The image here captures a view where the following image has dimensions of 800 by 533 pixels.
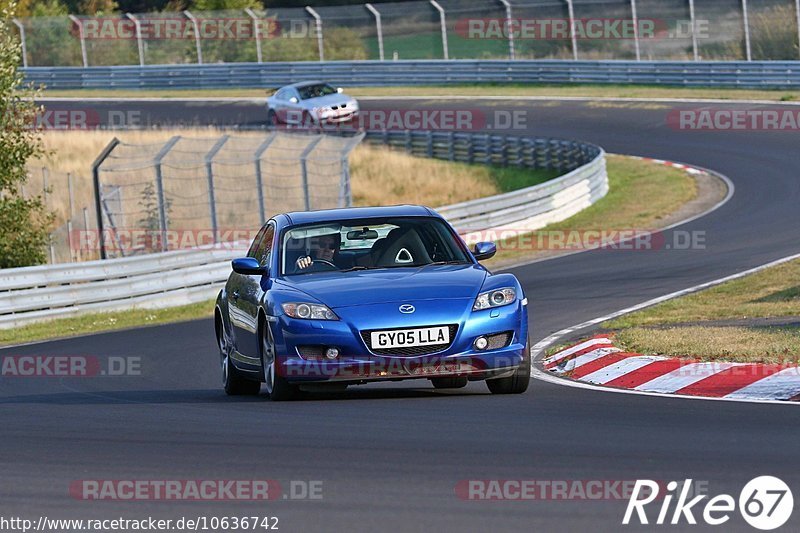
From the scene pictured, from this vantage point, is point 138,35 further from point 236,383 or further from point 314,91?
point 236,383

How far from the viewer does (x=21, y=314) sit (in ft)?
66.7

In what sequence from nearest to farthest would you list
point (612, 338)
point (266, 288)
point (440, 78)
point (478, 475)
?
point (478, 475)
point (266, 288)
point (612, 338)
point (440, 78)

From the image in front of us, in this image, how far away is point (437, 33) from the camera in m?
51.9

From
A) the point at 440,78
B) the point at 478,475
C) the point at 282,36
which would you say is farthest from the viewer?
the point at 282,36

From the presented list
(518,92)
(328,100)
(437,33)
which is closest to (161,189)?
(328,100)

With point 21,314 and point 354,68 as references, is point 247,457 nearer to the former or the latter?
point 21,314

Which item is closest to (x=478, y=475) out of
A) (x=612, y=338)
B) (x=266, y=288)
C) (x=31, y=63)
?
(x=266, y=288)

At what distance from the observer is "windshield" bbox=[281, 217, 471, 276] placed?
420 inches

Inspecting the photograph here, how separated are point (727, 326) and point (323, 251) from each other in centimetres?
436

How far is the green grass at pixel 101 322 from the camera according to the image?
770 inches

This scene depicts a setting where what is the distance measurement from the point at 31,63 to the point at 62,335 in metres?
42.3

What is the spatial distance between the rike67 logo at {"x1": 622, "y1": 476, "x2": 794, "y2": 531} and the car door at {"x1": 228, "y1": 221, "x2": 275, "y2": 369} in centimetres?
475

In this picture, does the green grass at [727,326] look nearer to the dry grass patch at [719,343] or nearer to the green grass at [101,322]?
the dry grass patch at [719,343]

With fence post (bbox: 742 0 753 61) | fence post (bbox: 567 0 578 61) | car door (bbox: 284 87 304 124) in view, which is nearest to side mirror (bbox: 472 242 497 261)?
car door (bbox: 284 87 304 124)
